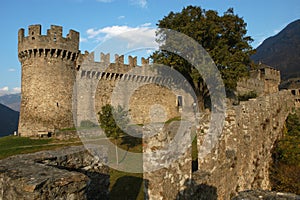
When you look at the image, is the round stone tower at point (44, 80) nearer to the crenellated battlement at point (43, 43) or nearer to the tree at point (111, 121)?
the crenellated battlement at point (43, 43)

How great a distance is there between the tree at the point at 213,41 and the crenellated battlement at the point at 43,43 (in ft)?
29.5

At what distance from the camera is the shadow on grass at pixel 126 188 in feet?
32.0

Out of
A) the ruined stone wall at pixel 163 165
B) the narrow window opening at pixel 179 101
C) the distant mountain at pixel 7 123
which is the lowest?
the distant mountain at pixel 7 123

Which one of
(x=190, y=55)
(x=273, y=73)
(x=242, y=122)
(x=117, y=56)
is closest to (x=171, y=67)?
(x=190, y=55)

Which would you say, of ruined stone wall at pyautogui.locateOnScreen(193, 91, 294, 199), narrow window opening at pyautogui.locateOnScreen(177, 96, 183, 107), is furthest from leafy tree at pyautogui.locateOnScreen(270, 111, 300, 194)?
narrow window opening at pyautogui.locateOnScreen(177, 96, 183, 107)

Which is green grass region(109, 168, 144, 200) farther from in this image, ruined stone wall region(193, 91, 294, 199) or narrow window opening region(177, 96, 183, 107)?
narrow window opening region(177, 96, 183, 107)

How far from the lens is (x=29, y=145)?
61.1ft

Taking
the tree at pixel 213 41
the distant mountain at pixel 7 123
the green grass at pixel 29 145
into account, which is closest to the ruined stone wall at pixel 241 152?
the tree at pixel 213 41

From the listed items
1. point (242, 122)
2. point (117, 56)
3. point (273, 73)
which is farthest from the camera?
point (273, 73)

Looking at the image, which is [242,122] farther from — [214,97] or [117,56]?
[117,56]

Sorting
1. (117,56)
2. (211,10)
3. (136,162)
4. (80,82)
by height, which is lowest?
(136,162)

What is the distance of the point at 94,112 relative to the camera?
27062 mm

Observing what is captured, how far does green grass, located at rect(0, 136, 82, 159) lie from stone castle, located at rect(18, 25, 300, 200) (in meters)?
2.58

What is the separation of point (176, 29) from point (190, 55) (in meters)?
3.11
